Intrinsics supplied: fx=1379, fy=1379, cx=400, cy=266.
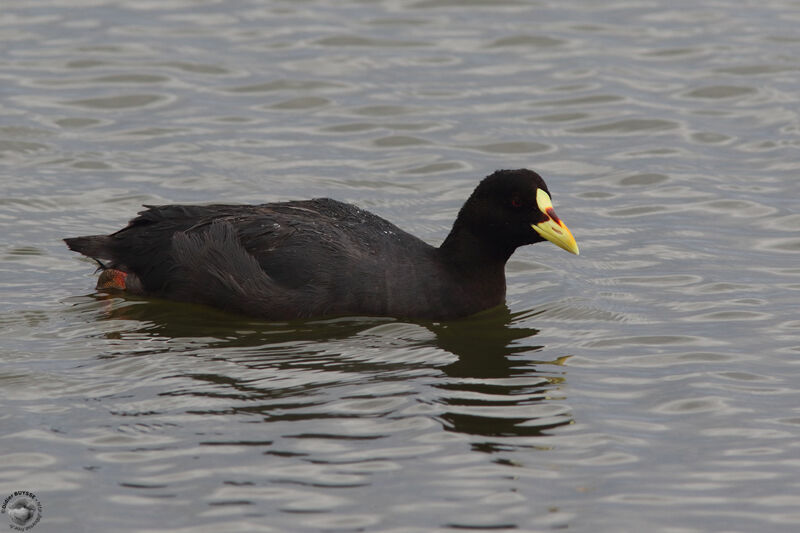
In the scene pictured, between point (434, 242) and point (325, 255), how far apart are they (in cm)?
226

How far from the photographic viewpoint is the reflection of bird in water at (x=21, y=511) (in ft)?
23.5

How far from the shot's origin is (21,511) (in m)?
7.23

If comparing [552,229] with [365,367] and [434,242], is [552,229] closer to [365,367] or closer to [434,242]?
[365,367]

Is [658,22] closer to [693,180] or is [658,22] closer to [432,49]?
[432,49]

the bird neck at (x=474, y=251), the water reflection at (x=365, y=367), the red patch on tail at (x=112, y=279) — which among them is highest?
the bird neck at (x=474, y=251)

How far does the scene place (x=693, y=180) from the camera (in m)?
13.6

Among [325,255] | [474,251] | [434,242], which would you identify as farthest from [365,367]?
[434,242]

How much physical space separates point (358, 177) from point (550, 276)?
2.85 meters

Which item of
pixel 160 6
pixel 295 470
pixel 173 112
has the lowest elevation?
pixel 295 470

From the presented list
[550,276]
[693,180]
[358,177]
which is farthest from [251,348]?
[693,180]

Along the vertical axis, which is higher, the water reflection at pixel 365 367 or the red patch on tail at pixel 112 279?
the red patch on tail at pixel 112 279

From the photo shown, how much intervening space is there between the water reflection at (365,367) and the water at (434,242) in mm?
27

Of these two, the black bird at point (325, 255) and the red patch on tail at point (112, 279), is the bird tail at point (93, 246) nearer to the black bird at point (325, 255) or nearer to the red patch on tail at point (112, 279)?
the black bird at point (325, 255)

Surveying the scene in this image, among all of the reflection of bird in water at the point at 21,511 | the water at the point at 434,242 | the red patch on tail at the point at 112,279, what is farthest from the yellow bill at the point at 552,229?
the reflection of bird in water at the point at 21,511
